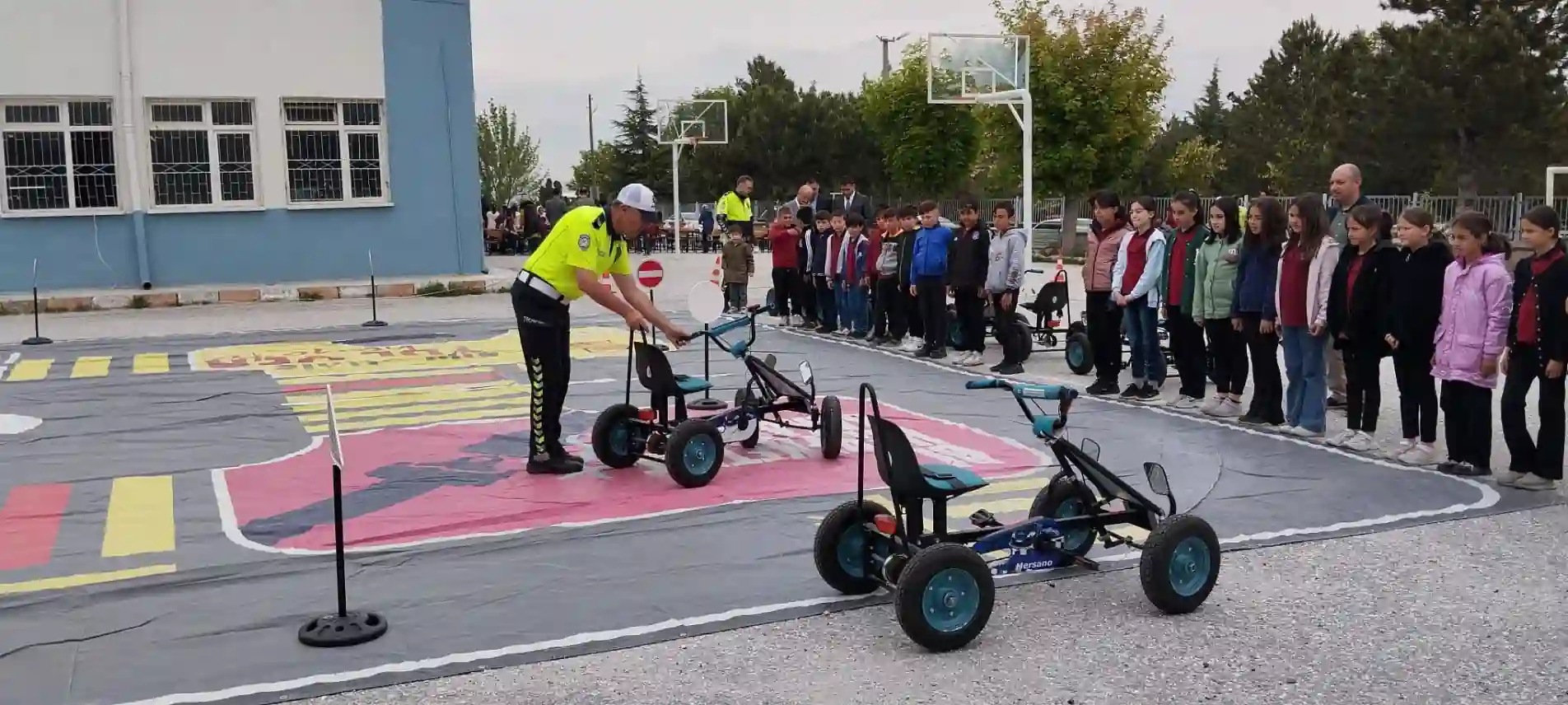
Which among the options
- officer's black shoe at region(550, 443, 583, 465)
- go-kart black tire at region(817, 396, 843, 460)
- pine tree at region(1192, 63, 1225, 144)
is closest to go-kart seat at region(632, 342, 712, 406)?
officer's black shoe at region(550, 443, 583, 465)

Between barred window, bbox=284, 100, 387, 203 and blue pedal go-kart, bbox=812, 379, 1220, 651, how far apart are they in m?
18.0

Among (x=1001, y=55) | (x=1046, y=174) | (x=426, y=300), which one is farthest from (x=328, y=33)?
(x=1046, y=174)

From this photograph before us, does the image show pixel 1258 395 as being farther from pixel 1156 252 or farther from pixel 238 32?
pixel 238 32

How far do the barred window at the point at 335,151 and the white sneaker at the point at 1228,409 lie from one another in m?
16.0

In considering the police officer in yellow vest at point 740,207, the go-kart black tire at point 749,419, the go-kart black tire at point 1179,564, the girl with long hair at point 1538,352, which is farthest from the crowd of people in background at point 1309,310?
the police officer in yellow vest at point 740,207

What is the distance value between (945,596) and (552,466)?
360 centimetres

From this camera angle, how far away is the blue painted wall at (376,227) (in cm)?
2012

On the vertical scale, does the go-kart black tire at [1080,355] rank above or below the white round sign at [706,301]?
below

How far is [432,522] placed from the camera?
6.77 m

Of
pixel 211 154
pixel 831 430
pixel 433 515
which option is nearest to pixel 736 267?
pixel 211 154

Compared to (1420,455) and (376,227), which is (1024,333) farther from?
Result: (376,227)

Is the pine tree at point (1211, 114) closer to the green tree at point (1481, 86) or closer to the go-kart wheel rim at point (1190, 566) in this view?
the green tree at point (1481, 86)

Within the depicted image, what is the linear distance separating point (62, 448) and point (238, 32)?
13.3 meters

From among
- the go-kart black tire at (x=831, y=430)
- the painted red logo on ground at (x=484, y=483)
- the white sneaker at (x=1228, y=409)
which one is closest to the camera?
the painted red logo on ground at (x=484, y=483)
